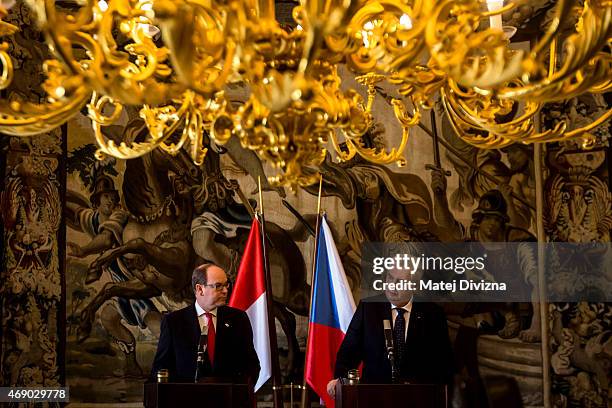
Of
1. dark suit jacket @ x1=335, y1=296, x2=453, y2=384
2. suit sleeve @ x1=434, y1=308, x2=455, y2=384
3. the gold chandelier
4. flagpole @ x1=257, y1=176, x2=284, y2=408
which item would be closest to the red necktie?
dark suit jacket @ x1=335, y1=296, x2=453, y2=384

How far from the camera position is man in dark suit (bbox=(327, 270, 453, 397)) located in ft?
21.4

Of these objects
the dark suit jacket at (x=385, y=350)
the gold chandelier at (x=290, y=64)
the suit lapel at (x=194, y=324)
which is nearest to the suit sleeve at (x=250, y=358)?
the suit lapel at (x=194, y=324)

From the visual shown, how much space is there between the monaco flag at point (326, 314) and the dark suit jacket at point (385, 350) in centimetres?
82

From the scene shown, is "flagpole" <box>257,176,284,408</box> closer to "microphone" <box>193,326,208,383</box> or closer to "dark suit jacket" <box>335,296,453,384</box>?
"dark suit jacket" <box>335,296,453,384</box>

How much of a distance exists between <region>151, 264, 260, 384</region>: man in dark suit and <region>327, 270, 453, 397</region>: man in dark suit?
0.65 m

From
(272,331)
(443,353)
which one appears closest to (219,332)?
(272,331)

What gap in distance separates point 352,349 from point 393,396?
119 cm

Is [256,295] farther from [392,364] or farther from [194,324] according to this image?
[392,364]

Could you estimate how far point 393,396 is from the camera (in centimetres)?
561

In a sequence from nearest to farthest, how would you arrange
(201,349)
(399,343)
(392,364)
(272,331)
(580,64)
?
(580,64) < (201,349) < (392,364) < (399,343) < (272,331)

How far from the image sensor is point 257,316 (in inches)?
301

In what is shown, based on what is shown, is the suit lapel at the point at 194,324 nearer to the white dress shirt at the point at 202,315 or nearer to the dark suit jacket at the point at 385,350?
the white dress shirt at the point at 202,315

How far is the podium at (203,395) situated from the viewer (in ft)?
18.2

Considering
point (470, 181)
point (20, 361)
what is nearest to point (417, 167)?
point (470, 181)
